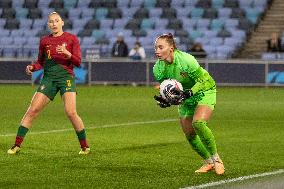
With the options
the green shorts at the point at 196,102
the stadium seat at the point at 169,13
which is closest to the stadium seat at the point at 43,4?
the stadium seat at the point at 169,13

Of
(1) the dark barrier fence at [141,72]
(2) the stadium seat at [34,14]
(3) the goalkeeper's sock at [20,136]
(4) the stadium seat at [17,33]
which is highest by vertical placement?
(3) the goalkeeper's sock at [20,136]

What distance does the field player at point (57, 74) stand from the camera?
1468cm

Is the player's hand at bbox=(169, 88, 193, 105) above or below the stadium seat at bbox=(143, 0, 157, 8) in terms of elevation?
above

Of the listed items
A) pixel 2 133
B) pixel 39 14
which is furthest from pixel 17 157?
pixel 39 14

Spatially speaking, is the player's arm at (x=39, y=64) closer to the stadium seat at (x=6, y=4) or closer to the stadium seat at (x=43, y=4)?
the stadium seat at (x=43, y=4)

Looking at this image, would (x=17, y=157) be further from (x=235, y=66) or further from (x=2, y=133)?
(x=235, y=66)

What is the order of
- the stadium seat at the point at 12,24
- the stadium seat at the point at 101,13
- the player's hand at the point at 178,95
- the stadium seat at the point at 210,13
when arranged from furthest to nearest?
1. the stadium seat at the point at 12,24
2. the stadium seat at the point at 101,13
3. the stadium seat at the point at 210,13
4. the player's hand at the point at 178,95

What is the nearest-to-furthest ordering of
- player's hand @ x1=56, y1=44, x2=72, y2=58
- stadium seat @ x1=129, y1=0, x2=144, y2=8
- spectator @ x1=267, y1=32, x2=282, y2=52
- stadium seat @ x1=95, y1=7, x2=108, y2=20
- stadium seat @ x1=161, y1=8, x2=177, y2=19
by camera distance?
player's hand @ x1=56, y1=44, x2=72, y2=58
spectator @ x1=267, y1=32, x2=282, y2=52
stadium seat @ x1=161, y1=8, x2=177, y2=19
stadium seat @ x1=129, y1=0, x2=144, y2=8
stadium seat @ x1=95, y1=7, x2=108, y2=20

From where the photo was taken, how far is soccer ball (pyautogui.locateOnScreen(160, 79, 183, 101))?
A: 1190cm

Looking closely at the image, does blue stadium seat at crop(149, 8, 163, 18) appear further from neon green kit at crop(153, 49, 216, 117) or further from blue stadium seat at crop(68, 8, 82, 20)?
neon green kit at crop(153, 49, 216, 117)

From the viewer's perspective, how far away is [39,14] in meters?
45.6

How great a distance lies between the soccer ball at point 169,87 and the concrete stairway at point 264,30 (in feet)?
89.3

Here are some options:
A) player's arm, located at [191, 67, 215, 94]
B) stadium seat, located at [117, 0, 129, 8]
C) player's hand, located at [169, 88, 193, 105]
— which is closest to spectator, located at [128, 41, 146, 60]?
stadium seat, located at [117, 0, 129, 8]

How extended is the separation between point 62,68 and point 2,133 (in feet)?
13.8
